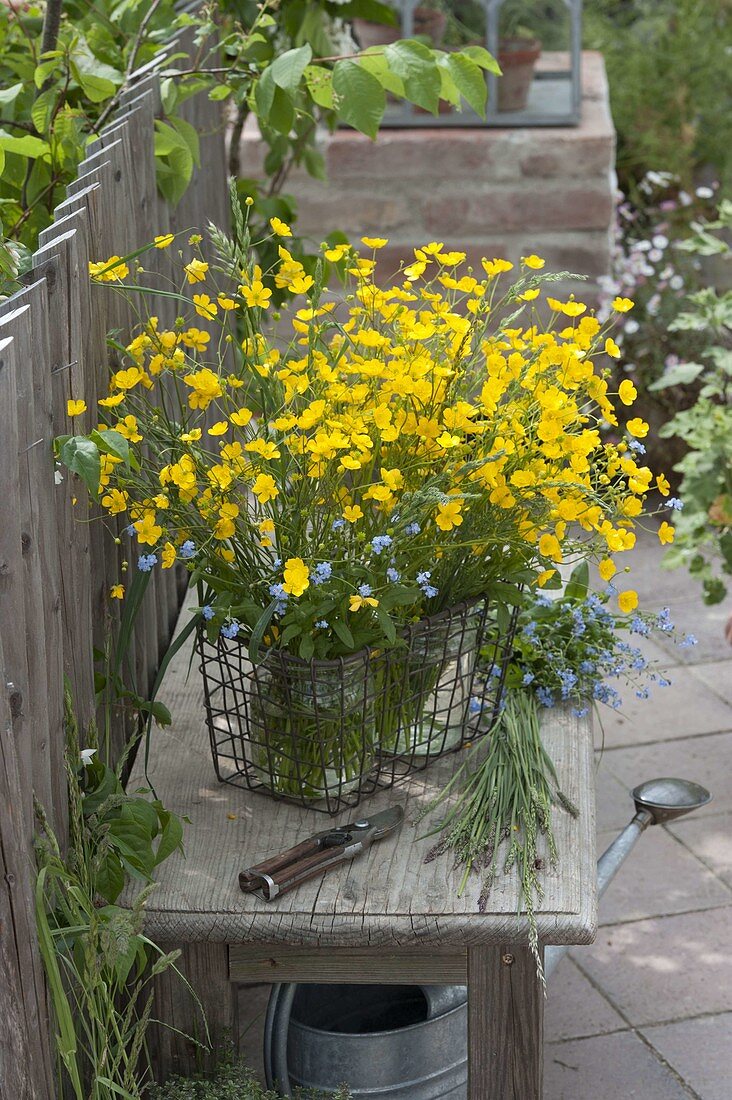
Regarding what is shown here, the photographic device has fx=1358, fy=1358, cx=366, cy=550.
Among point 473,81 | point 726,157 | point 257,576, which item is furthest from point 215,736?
point 726,157

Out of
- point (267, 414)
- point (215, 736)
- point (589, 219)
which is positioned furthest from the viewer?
point (589, 219)

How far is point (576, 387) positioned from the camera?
5.84ft

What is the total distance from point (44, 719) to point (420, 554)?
1.77ft

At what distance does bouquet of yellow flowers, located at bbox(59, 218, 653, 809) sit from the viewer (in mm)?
1646

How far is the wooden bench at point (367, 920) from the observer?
5.45 feet

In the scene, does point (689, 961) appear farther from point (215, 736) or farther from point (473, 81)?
point (473, 81)

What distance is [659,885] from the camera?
2.98 m

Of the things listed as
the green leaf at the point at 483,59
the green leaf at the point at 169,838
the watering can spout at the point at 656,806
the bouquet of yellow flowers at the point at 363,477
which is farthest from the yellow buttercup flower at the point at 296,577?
the green leaf at the point at 483,59

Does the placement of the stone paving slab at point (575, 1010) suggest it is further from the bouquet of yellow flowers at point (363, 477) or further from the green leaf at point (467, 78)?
the green leaf at point (467, 78)

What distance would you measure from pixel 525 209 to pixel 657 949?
2475 mm

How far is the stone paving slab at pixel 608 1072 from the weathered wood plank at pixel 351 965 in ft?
2.41

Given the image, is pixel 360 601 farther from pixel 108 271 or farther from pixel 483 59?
pixel 483 59

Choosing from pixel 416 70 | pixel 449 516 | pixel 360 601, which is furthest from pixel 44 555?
pixel 416 70

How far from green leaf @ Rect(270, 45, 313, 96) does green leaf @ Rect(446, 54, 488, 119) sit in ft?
0.75
